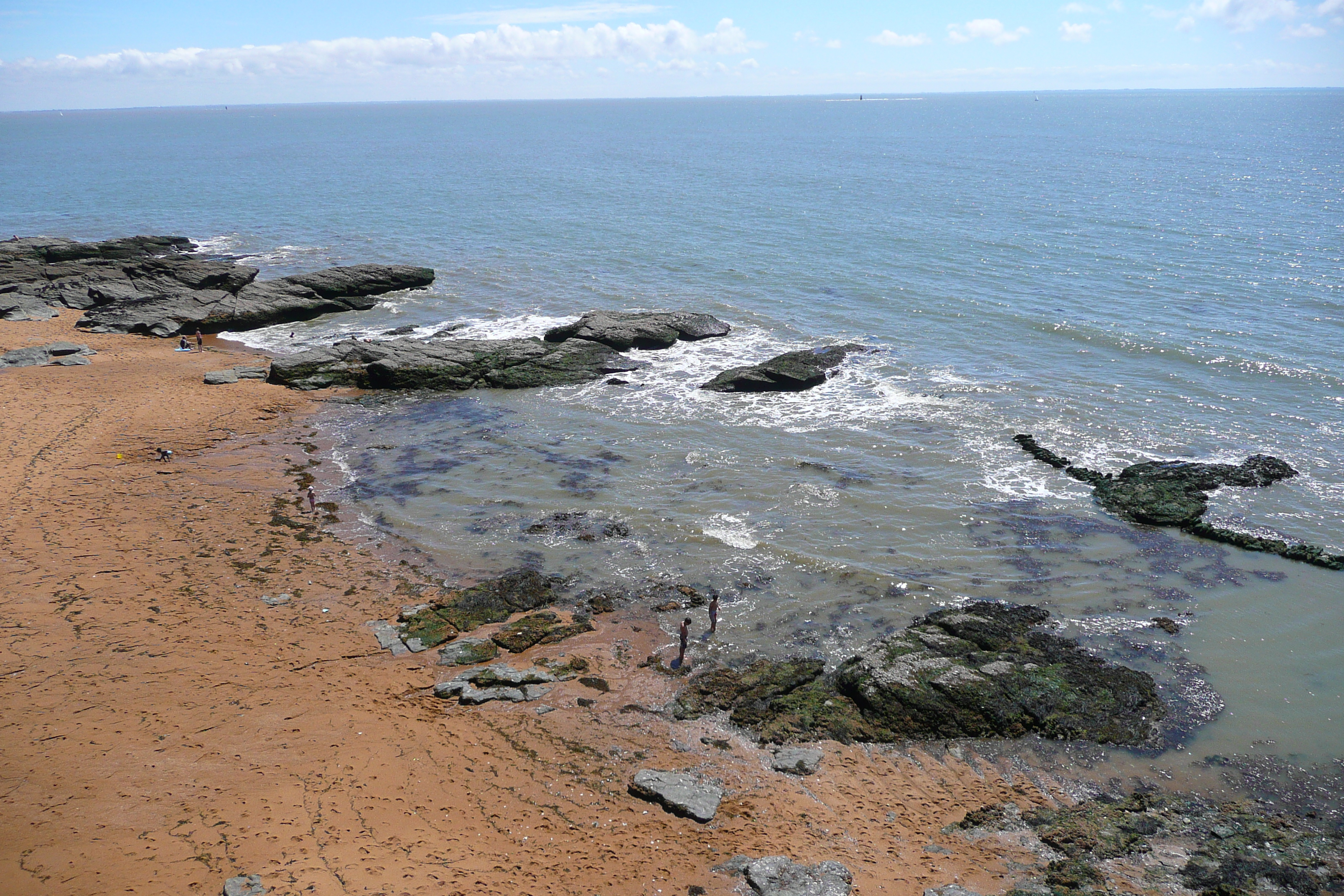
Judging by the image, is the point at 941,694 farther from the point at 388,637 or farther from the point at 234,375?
the point at 234,375

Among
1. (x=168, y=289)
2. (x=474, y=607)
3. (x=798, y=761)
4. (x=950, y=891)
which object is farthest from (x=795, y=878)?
(x=168, y=289)

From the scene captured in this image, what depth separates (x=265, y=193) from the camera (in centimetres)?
8631

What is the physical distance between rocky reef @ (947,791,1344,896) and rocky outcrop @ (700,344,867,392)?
20454 mm

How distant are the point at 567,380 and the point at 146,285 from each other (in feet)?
86.8

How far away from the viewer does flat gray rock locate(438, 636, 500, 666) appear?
660 inches

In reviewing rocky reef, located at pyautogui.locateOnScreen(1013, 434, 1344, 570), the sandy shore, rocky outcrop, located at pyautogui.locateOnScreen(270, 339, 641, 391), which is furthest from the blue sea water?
the sandy shore

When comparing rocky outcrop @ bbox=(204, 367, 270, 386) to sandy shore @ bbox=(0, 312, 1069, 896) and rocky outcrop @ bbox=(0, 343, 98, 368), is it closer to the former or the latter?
rocky outcrop @ bbox=(0, 343, 98, 368)

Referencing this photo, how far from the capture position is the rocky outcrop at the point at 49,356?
32.8 metres

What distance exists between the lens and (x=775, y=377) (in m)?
32.2

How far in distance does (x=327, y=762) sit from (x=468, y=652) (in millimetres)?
3808

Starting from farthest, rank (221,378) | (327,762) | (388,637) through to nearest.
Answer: (221,378), (388,637), (327,762)

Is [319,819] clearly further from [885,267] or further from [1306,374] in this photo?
[885,267]

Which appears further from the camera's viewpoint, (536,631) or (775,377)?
(775,377)

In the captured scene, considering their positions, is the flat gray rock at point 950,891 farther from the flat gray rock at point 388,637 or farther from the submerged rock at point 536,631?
the flat gray rock at point 388,637
